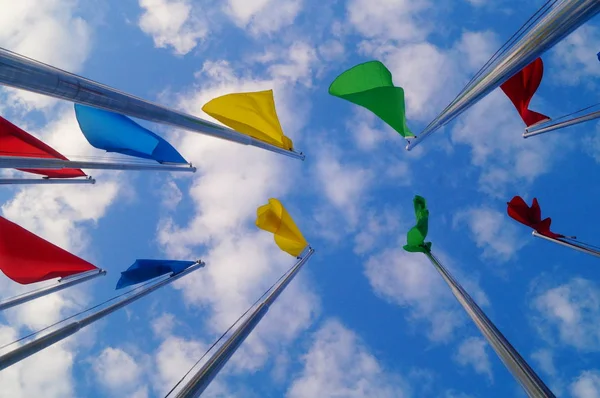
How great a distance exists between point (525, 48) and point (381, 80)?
554 centimetres

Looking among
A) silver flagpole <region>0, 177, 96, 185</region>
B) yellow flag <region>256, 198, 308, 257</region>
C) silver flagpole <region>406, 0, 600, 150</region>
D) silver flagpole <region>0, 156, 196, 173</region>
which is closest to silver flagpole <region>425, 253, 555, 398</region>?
silver flagpole <region>406, 0, 600, 150</region>

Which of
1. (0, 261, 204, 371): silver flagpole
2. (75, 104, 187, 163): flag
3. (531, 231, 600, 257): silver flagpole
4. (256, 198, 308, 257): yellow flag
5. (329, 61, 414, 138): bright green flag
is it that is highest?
(531, 231, 600, 257): silver flagpole

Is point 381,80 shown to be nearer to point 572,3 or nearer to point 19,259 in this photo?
point 572,3

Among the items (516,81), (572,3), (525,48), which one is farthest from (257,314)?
(516,81)

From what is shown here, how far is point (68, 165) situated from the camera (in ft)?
41.7

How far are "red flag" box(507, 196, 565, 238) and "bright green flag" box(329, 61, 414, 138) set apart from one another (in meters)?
6.43

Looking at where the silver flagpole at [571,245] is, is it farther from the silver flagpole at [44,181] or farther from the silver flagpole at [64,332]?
the silver flagpole at [44,181]

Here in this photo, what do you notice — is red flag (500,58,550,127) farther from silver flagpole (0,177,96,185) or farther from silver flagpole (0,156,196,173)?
silver flagpole (0,177,96,185)

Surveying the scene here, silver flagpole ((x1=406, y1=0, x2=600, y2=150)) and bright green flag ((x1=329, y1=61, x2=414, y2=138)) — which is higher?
bright green flag ((x1=329, y1=61, x2=414, y2=138))

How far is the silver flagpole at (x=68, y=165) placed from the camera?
10.6 m

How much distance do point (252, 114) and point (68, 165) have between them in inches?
232

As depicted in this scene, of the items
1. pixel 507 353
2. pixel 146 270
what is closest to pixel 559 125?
pixel 507 353

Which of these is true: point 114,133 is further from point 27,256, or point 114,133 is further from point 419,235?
point 419,235

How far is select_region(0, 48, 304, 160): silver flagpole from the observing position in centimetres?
461
